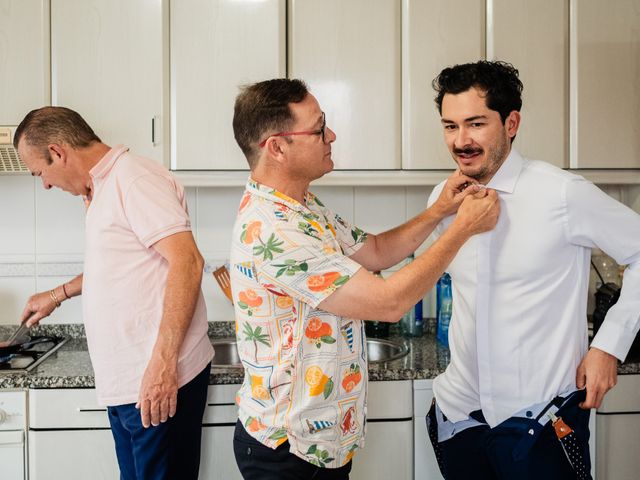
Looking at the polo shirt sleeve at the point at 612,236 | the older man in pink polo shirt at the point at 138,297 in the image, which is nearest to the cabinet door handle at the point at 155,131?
the older man in pink polo shirt at the point at 138,297

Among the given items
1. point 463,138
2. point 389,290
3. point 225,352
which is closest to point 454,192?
point 463,138

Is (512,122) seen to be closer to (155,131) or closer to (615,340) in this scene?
(615,340)

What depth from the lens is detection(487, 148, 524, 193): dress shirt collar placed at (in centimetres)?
142

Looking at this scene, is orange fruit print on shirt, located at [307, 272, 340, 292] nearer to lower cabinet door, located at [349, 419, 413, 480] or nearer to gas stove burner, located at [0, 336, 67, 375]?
lower cabinet door, located at [349, 419, 413, 480]

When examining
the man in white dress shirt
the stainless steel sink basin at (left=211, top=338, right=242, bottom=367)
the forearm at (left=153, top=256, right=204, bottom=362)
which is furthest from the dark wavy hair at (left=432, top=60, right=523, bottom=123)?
the stainless steel sink basin at (left=211, top=338, right=242, bottom=367)

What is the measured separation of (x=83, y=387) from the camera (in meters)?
1.87

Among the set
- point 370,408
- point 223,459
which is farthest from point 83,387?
point 370,408

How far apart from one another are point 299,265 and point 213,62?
110 centimetres

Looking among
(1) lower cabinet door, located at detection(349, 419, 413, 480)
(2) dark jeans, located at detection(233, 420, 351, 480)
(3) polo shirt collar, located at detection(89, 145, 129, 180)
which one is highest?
(3) polo shirt collar, located at detection(89, 145, 129, 180)

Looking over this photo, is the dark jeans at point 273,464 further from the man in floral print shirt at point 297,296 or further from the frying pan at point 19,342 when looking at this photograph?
the frying pan at point 19,342

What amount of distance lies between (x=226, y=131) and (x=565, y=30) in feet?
3.95

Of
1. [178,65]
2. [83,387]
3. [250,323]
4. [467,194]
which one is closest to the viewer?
[250,323]

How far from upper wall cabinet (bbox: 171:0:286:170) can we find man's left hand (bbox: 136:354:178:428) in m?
0.79

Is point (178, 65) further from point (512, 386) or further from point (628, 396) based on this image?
point (628, 396)
